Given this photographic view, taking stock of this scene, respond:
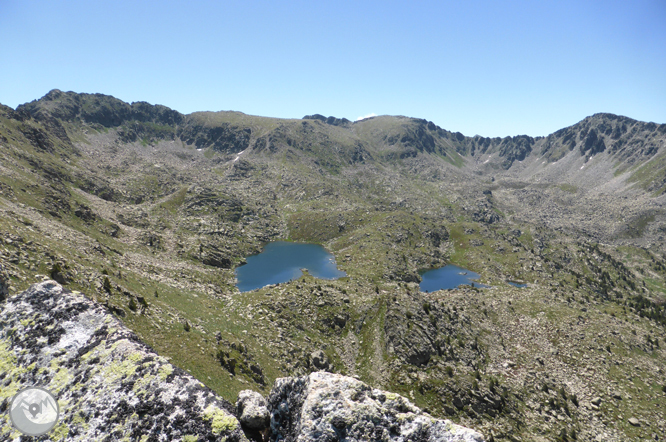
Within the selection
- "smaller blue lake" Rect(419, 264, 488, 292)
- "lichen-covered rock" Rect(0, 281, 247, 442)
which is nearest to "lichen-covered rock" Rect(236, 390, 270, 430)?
"lichen-covered rock" Rect(0, 281, 247, 442)

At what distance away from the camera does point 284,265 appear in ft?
337

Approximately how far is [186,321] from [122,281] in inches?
391

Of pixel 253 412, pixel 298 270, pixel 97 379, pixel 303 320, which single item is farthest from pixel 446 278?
pixel 97 379

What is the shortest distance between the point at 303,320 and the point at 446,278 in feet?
238

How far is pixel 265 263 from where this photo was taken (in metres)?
104

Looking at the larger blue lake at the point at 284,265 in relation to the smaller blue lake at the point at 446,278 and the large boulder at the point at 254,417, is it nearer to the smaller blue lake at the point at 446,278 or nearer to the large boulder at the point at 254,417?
the smaller blue lake at the point at 446,278

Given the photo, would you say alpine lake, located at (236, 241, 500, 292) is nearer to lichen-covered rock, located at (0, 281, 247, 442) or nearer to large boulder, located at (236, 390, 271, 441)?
lichen-covered rock, located at (0, 281, 247, 442)

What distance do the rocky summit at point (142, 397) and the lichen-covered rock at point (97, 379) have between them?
0.02 metres

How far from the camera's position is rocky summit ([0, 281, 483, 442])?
254 inches

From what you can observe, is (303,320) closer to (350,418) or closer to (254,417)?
(254,417)

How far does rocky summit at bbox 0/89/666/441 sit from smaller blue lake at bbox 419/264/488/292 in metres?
3.86

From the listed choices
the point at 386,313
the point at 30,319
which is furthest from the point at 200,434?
the point at 386,313

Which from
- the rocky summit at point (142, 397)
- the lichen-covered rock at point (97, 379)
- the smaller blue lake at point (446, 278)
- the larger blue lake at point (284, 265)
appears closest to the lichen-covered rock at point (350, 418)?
the rocky summit at point (142, 397)

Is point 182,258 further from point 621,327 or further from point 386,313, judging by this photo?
point 621,327
